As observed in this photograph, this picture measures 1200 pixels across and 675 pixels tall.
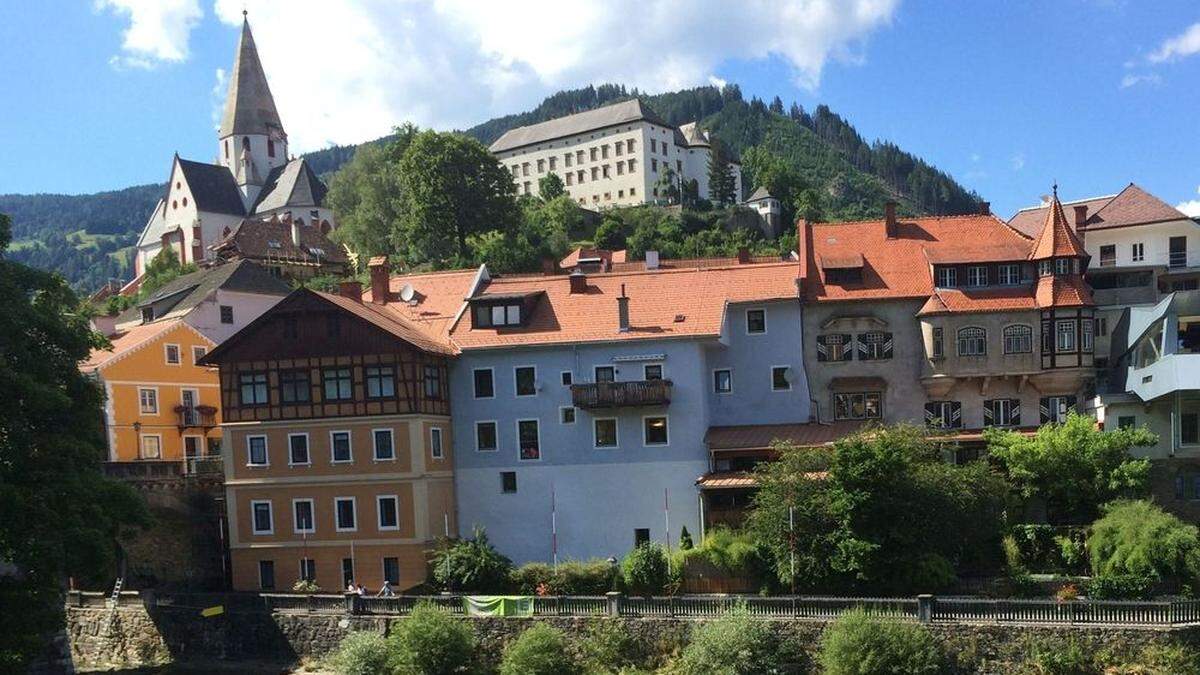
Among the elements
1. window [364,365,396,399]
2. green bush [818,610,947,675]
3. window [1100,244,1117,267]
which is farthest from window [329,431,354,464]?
window [1100,244,1117,267]

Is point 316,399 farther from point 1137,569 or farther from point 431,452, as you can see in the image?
point 1137,569

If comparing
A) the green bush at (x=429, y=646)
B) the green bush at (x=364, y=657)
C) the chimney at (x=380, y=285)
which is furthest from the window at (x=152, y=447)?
the green bush at (x=429, y=646)

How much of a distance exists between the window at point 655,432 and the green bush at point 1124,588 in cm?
1619

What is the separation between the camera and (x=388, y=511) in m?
42.7

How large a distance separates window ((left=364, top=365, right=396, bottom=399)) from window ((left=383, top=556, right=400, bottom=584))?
6215 millimetres

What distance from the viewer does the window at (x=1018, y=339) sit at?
44.6m

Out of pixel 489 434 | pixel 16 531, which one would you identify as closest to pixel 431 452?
pixel 489 434

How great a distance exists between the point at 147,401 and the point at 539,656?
28.3 m

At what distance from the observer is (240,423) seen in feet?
144

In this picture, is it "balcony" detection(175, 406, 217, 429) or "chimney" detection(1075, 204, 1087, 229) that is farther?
"balcony" detection(175, 406, 217, 429)

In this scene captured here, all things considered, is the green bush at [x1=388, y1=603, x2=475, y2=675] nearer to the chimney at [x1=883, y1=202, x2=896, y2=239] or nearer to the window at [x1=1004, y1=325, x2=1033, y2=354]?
the window at [x1=1004, y1=325, x2=1033, y2=354]

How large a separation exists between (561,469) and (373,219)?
51411mm

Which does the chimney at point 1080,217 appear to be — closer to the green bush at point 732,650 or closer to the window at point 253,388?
the green bush at point 732,650

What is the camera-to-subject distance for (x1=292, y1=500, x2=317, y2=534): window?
43.2 meters
